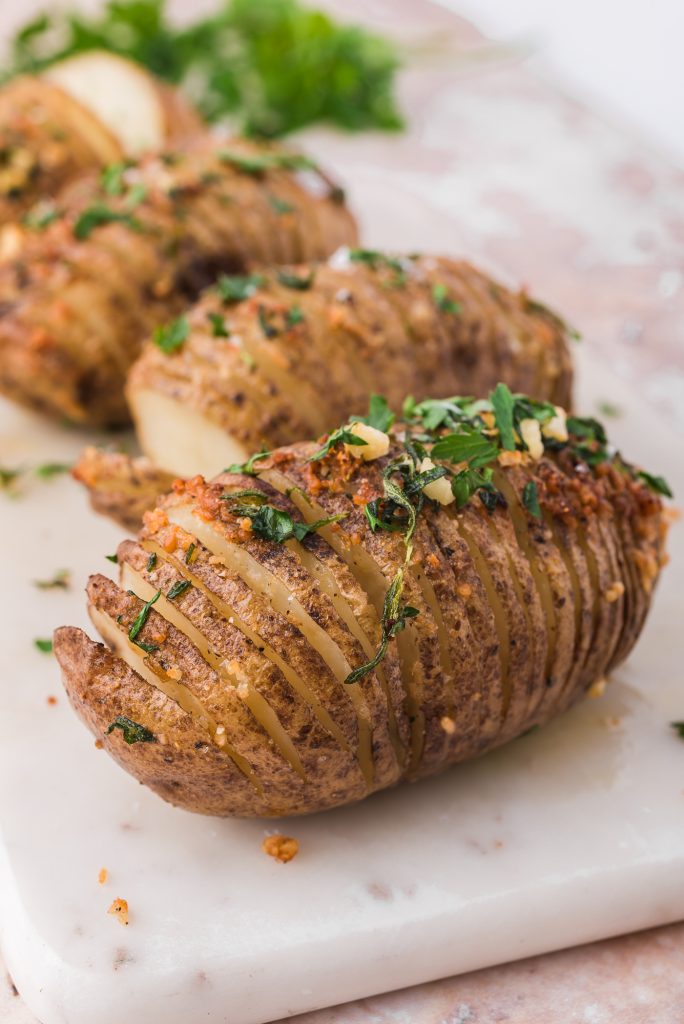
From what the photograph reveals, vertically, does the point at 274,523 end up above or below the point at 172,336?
above

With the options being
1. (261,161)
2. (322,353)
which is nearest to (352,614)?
(322,353)

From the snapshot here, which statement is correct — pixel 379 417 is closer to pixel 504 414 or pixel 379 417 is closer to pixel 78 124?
pixel 504 414

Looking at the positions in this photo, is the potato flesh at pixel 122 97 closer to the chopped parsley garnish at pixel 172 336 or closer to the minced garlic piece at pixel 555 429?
the chopped parsley garnish at pixel 172 336

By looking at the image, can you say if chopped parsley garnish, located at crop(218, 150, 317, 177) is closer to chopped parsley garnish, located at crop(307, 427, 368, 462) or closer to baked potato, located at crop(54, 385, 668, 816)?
baked potato, located at crop(54, 385, 668, 816)

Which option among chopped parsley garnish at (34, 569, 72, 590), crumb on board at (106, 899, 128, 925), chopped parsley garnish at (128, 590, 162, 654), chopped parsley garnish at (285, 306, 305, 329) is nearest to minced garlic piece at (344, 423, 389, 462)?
chopped parsley garnish at (128, 590, 162, 654)

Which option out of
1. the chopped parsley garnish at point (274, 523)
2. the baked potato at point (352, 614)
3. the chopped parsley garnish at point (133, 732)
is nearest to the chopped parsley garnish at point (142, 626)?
the baked potato at point (352, 614)

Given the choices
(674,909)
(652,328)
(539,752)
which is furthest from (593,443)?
(652,328)
